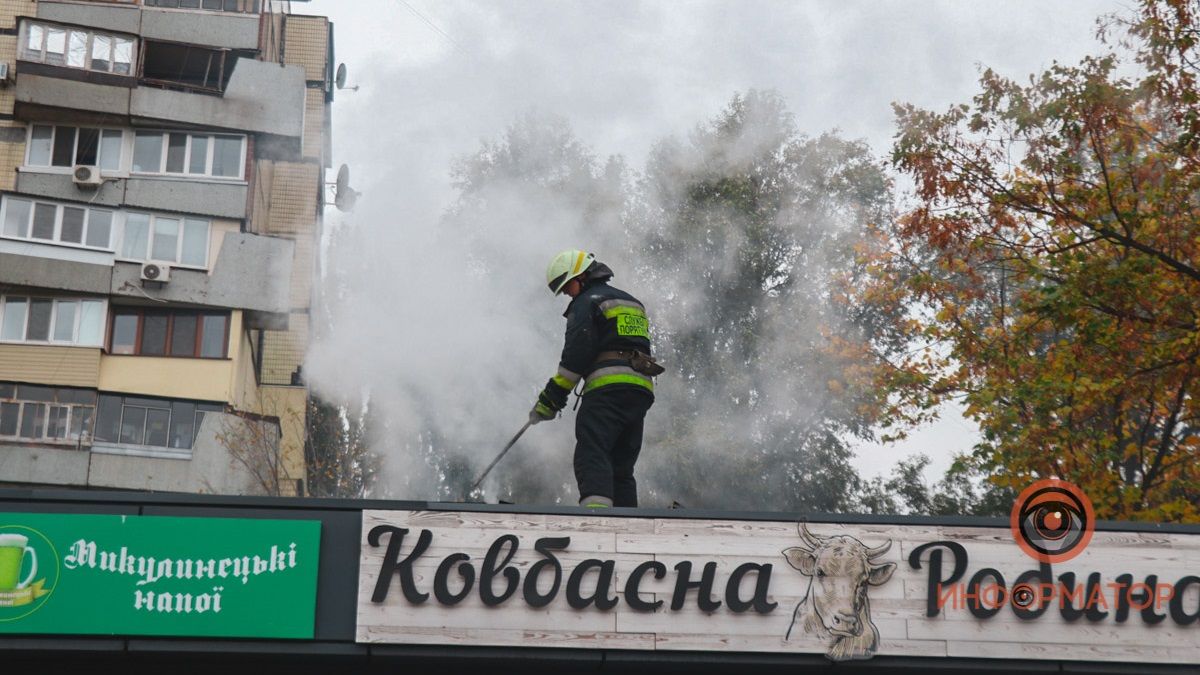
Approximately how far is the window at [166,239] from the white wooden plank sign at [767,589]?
20.7 m

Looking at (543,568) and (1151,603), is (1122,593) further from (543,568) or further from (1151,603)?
(543,568)

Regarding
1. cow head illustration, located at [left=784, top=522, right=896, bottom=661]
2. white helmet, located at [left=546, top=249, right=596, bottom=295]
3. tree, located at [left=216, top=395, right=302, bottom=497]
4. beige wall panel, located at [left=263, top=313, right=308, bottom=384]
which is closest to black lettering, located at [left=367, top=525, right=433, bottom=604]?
cow head illustration, located at [left=784, top=522, right=896, bottom=661]

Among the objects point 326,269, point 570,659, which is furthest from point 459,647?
point 326,269

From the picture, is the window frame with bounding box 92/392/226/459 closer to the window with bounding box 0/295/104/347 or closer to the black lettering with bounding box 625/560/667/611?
the window with bounding box 0/295/104/347

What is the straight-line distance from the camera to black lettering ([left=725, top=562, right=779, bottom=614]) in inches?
313

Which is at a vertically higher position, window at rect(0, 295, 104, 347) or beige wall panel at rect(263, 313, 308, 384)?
beige wall panel at rect(263, 313, 308, 384)

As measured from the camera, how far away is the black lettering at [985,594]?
26.4ft

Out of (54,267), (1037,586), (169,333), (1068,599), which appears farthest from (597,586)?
(54,267)

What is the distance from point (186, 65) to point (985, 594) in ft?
79.8

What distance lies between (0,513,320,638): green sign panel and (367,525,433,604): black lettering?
359mm

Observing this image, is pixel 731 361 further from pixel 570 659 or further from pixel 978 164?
pixel 570 659

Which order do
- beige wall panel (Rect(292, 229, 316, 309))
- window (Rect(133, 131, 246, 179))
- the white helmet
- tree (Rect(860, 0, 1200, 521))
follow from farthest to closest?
beige wall panel (Rect(292, 229, 316, 309)) < window (Rect(133, 131, 246, 179)) < tree (Rect(860, 0, 1200, 521)) < the white helmet

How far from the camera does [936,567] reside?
808cm

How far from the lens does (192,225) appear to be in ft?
90.1
